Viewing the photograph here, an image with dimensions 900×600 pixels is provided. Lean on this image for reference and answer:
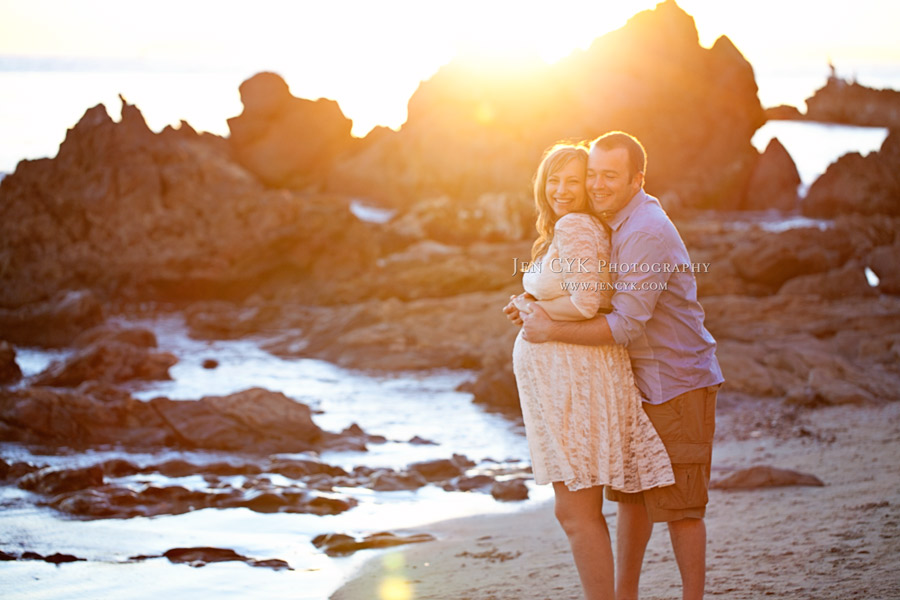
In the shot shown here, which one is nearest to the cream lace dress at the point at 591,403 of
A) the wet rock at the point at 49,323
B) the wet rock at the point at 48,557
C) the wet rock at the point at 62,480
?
the wet rock at the point at 48,557

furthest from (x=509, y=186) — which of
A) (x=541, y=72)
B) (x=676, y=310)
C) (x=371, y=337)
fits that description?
(x=676, y=310)

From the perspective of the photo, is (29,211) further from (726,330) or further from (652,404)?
(652,404)

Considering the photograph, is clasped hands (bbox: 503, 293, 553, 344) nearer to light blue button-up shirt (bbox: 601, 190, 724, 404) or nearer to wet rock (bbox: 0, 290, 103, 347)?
light blue button-up shirt (bbox: 601, 190, 724, 404)

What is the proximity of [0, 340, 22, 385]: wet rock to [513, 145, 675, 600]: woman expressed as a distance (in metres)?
11.7

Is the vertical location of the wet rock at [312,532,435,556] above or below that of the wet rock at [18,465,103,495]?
below

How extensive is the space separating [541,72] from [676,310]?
1578 inches

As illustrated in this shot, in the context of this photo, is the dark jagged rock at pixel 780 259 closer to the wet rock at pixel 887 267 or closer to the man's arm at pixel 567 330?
the wet rock at pixel 887 267

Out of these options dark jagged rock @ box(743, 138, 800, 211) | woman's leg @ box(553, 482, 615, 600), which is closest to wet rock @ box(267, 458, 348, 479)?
woman's leg @ box(553, 482, 615, 600)

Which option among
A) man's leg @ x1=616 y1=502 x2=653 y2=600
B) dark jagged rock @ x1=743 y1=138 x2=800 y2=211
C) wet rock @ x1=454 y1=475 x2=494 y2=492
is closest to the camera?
man's leg @ x1=616 y1=502 x2=653 y2=600

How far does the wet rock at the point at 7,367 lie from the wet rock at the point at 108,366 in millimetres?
378

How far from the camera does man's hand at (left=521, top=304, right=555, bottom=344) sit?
3568 mm

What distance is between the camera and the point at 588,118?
135ft

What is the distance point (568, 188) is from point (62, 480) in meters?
5.63

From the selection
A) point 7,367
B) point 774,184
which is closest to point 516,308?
point 7,367
